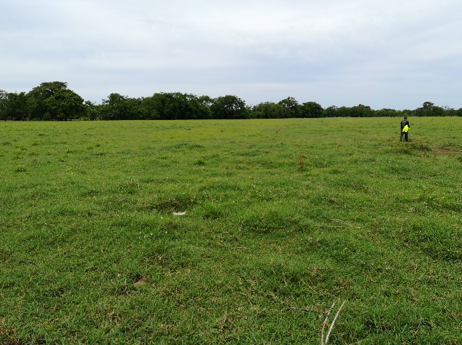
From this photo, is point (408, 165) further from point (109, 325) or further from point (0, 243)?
Result: point (0, 243)

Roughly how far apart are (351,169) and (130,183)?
30.6 feet

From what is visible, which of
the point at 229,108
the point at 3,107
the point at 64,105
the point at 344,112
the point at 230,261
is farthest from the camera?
the point at 344,112

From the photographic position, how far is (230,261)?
5.30 meters

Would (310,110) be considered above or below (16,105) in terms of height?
above

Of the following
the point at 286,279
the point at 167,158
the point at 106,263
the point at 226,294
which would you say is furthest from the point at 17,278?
the point at 167,158

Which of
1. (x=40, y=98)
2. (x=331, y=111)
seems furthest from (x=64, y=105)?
(x=331, y=111)

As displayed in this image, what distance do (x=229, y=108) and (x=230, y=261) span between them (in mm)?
124992

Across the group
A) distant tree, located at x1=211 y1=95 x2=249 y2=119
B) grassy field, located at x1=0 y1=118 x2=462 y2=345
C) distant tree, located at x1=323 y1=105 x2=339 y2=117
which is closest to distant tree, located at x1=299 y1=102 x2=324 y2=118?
distant tree, located at x1=323 y1=105 x2=339 y2=117

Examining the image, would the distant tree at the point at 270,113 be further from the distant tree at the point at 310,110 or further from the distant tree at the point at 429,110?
the distant tree at the point at 429,110

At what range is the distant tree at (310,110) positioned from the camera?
13588 cm

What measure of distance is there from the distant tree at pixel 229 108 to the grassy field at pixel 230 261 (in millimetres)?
113076

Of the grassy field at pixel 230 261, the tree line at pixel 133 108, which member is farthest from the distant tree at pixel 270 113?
the grassy field at pixel 230 261

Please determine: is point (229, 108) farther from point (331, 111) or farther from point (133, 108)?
point (331, 111)

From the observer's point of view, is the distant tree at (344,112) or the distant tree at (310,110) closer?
the distant tree at (310,110)
